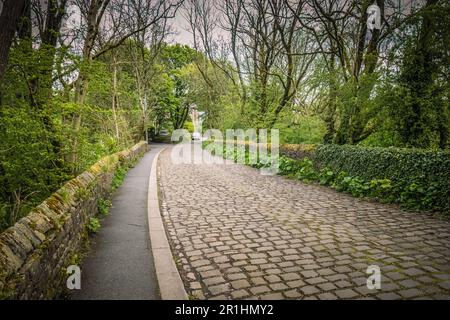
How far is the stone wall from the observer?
2510 mm

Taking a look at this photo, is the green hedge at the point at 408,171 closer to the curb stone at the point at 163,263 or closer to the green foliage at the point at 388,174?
the green foliage at the point at 388,174

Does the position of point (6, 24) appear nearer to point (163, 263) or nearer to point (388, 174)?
point (163, 263)

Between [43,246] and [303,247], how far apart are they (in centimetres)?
374

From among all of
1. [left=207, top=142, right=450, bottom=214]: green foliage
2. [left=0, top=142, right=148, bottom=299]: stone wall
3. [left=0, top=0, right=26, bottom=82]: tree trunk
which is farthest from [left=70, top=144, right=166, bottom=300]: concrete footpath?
[left=207, top=142, right=450, bottom=214]: green foliage

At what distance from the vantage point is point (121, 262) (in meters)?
4.43

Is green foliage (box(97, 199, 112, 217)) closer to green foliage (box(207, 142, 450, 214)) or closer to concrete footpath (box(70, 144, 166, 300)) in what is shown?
concrete footpath (box(70, 144, 166, 300))

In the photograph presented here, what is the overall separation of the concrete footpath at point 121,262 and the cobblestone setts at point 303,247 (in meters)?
0.50

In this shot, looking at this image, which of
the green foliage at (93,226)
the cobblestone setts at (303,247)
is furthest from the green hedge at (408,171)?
the green foliage at (93,226)
